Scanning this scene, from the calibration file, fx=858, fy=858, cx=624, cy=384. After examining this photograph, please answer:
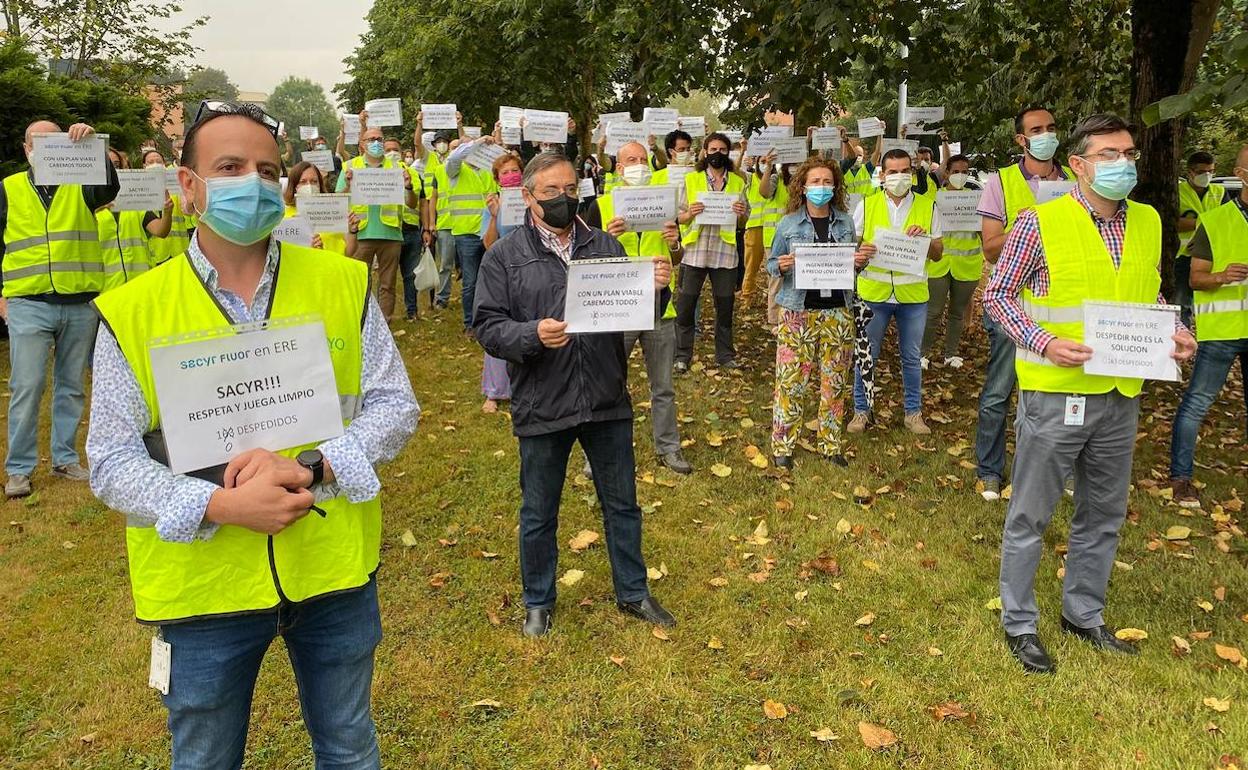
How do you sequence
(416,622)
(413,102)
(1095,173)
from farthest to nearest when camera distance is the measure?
(413,102)
(416,622)
(1095,173)

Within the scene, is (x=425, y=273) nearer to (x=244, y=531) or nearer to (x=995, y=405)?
(x=995, y=405)

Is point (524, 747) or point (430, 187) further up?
point (430, 187)

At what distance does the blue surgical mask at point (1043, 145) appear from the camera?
5.75 metres

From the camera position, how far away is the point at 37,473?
6.78m

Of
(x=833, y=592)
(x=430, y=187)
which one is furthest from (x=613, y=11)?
(x=833, y=592)

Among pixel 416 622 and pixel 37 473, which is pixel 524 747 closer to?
pixel 416 622

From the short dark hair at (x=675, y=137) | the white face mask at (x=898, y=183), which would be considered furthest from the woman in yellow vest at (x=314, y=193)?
the white face mask at (x=898, y=183)

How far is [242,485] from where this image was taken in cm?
197

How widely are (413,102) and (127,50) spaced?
33.8ft

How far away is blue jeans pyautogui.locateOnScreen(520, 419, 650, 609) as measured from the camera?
426cm

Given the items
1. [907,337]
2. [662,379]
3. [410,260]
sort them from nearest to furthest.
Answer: [662,379] < [907,337] < [410,260]

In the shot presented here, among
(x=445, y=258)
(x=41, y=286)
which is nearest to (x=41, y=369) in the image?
(x=41, y=286)

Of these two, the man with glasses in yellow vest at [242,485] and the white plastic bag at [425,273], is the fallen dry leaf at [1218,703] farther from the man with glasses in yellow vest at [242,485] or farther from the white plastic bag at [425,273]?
the white plastic bag at [425,273]

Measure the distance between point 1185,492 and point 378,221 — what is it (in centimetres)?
870
